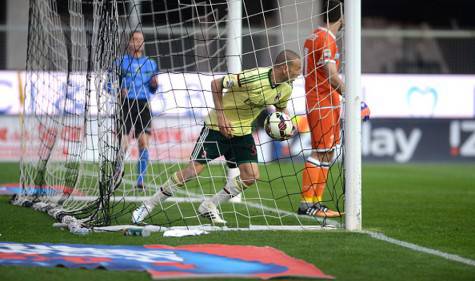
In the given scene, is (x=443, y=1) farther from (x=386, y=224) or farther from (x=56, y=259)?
(x=56, y=259)

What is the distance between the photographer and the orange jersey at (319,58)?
908cm

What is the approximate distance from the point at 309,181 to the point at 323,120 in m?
0.59

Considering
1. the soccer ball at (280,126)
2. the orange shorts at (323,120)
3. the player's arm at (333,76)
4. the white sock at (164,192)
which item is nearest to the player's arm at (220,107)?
the soccer ball at (280,126)

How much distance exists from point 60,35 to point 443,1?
17468mm

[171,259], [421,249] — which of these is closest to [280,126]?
[421,249]

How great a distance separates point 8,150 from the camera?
19.1 meters

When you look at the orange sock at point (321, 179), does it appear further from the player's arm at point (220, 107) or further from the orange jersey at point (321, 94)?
the player's arm at point (220, 107)

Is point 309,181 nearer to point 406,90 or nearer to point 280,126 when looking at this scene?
point 280,126

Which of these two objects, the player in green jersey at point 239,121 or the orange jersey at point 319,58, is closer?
the player in green jersey at point 239,121

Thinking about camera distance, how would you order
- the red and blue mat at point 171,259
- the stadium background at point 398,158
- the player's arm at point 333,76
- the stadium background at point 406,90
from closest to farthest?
the red and blue mat at point 171,259 → the stadium background at point 398,158 → the player's arm at point 333,76 → the stadium background at point 406,90

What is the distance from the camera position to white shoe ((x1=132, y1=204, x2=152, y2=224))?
26.5 ft

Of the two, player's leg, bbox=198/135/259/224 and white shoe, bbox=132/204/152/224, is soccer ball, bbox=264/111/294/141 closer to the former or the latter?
player's leg, bbox=198/135/259/224

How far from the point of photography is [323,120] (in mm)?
9227

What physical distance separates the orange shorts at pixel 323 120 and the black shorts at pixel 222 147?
1155mm
